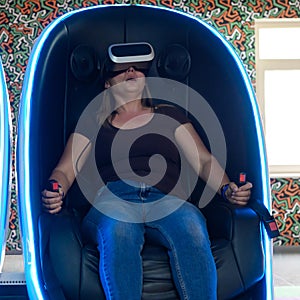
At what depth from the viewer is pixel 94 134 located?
159cm

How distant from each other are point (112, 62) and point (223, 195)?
1.86ft

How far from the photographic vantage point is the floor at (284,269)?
2267mm

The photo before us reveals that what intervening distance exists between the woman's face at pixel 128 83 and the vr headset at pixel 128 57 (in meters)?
0.01

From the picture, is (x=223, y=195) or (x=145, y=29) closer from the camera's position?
(x=223, y=195)

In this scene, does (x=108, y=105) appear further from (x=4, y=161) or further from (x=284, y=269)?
(x=284, y=269)

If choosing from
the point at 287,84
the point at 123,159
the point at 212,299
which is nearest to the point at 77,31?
the point at 123,159

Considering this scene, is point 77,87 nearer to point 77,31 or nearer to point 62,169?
point 77,31

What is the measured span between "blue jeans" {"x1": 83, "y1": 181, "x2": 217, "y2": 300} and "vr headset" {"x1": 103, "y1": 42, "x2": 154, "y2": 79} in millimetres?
425

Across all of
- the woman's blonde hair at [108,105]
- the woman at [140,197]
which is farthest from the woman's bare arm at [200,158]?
the woman's blonde hair at [108,105]

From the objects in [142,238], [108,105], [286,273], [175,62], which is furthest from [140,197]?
[286,273]

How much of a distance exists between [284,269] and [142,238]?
70.8 inches

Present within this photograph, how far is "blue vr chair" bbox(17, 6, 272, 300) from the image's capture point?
123 cm

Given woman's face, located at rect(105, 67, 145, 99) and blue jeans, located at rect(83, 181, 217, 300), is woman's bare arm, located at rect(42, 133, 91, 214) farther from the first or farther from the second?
woman's face, located at rect(105, 67, 145, 99)

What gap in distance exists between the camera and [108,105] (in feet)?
5.41
